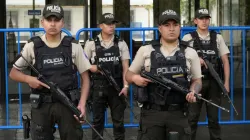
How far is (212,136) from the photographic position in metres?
5.80

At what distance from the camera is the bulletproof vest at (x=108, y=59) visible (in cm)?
563

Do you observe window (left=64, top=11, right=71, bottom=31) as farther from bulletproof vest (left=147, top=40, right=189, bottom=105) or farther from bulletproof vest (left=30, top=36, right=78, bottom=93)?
bulletproof vest (left=147, top=40, right=189, bottom=105)

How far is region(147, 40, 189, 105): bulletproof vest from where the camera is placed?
405 cm

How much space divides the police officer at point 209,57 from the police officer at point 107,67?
86cm

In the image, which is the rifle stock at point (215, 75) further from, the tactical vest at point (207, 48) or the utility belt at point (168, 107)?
the utility belt at point (168, 107)

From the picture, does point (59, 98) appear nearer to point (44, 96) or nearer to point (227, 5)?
point (44, 96)

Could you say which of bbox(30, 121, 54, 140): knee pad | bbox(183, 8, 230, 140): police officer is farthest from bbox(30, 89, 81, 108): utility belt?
bbox(183, 8, 230, 140): police officer

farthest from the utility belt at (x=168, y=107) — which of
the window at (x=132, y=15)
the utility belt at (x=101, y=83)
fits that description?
the window at (x=132, y=15)

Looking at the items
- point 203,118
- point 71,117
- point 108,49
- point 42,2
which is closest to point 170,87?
point 71,117

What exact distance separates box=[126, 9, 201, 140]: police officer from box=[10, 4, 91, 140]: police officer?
0.59 m

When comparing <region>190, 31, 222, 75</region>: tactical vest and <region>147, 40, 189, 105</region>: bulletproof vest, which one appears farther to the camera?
<region>190, 31, 222, 75</region>: tactical vest

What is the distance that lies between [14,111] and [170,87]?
5.18 meters

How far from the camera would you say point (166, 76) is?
4.09 meters

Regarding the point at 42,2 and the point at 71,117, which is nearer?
the point at 71,117
